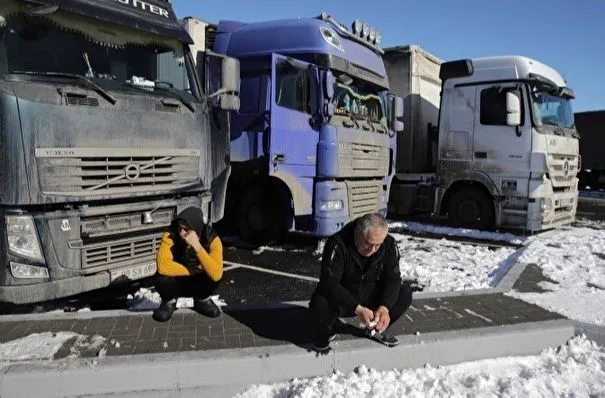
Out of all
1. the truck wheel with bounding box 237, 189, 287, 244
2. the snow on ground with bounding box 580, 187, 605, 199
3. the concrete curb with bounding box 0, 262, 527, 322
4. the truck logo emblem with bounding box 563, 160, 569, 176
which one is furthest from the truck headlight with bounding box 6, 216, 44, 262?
the snow on ground with bounding box 580, 187, 605, 199

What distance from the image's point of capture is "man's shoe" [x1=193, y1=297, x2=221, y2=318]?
4.61 m

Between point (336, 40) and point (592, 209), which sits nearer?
point (336, 40)

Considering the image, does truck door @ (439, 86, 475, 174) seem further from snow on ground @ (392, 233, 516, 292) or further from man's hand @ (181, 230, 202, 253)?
man's hand @ (181, 230, 202, 253)

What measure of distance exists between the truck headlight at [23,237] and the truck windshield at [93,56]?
1204 millimetres

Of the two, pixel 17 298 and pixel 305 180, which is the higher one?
pixel 305 180

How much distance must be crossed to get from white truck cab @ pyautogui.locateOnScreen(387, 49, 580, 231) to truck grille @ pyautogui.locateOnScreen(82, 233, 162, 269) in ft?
24.2

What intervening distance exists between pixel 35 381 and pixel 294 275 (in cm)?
410

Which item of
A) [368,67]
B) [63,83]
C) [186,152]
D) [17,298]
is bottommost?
[17,298]

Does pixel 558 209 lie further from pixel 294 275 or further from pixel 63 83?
pixel 63 83

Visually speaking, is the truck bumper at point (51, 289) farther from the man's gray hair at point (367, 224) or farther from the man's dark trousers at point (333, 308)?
the man's gray hair at point (367, 224)

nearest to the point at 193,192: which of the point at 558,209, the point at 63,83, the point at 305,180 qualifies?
the point at 63,83

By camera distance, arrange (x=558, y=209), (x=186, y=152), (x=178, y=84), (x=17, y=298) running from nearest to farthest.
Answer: (x=17, y=298), (x=186, y=152), (x=178, y=84), (x=558, y=209)

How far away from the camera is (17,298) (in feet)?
13.7

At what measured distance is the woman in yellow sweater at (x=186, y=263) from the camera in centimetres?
439
